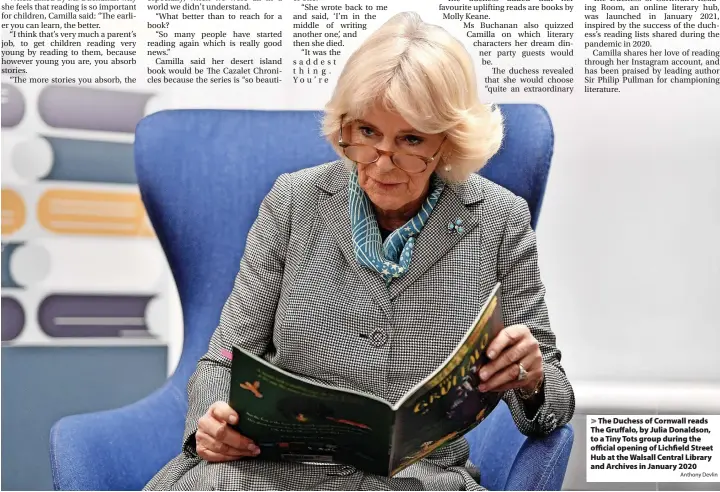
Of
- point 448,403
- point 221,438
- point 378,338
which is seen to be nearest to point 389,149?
point 378,338

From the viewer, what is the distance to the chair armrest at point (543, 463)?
5.19 feet

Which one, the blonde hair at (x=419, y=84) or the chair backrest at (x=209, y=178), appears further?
the chair backrest at (x=209, y=178)

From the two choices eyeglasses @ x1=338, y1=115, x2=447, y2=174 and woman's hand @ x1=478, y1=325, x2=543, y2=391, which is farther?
eyeglasses @ x1=338, y1=115, x2=447, y2=174

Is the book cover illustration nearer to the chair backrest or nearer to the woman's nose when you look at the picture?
the woman's nose

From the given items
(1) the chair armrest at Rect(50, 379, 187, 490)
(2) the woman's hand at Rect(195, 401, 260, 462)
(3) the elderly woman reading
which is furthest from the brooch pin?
(1) the chair armrest at Rect(50, 379, 187, 490)

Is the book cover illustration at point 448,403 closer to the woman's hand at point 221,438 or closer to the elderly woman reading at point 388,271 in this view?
the elderly woman reading at point 388,271

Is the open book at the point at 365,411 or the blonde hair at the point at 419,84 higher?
the blonde hair at the point at 419,84

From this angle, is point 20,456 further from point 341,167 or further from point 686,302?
point 686,302

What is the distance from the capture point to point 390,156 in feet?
5.20

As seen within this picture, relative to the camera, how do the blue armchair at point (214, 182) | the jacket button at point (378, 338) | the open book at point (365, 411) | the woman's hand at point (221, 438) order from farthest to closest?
the blue armchair at point (214, 182)
the jacket button at point (378, 338)
the woman's hand at point (221, 438)
the open book at point (365, 411)

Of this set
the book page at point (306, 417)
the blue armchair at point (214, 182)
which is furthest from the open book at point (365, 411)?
the blue armchair at point (214, 182)

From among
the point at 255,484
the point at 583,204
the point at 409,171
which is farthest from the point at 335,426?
the point at 583,204

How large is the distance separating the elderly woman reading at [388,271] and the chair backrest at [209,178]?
256 mm

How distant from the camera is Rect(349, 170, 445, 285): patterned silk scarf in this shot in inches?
64.6
